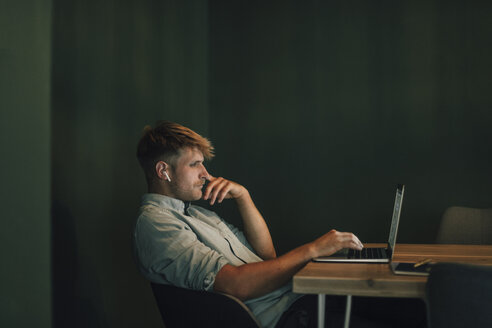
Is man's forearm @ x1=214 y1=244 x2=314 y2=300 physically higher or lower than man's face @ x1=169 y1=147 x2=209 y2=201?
lower

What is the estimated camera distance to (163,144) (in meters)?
1.78

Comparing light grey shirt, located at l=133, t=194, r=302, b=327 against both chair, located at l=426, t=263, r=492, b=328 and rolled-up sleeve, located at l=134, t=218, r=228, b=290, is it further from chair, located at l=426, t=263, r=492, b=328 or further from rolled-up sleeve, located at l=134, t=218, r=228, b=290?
chair, located at l=426, t=263, r=492, b=328

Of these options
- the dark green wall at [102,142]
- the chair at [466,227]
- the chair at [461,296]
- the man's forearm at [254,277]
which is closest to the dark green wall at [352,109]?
the chair at [466,227]

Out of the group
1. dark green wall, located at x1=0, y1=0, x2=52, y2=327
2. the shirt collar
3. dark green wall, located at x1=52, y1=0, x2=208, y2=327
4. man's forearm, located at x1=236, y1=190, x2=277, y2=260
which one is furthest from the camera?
man's forearm, located at x1=236, y1=190, x2=277, y2=260

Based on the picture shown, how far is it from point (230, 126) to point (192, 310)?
2399 millimetres

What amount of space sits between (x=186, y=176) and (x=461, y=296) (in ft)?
3.76

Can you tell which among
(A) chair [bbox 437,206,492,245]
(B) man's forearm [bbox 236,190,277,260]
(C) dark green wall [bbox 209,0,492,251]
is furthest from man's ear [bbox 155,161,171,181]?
(C) dark green wall [bbox 209,0,492,251]

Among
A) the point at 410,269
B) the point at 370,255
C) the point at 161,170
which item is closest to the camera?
the point at 410,269

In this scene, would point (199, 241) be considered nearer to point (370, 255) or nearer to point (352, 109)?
point (370, 255)

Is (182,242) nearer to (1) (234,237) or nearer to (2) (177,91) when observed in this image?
(1) (234,237)

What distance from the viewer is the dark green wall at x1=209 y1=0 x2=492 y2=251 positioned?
3.11m

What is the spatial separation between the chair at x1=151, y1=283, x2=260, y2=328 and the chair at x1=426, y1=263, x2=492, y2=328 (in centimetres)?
56

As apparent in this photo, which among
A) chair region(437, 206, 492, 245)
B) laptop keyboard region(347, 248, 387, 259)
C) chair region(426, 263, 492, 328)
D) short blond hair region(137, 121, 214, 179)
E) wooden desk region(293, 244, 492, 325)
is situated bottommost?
chair region(437, 206, 492, 245)

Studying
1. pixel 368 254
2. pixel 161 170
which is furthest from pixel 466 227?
pixel 161 170
